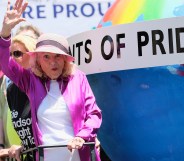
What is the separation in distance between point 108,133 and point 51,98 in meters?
0.76

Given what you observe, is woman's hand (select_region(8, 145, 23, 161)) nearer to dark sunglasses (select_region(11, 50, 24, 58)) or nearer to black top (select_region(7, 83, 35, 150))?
black top (select_region(7, 83, 35, 150))

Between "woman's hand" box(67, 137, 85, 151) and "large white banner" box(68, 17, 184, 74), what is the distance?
78cm

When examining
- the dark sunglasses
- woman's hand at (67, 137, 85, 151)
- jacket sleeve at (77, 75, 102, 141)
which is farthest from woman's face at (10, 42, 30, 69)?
woman's hand at (67, 137, 85, 151)

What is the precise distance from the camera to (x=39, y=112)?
123 inches

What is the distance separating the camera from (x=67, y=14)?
27.0 feet

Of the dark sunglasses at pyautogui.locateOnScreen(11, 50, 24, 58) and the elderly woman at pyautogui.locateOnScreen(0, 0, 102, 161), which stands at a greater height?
the dark sunglasses at pyautogui.locateOnScreen(11, 50, 24, 58)

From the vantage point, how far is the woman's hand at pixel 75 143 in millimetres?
2900

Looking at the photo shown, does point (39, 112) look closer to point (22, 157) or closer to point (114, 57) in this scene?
point (22, 157)

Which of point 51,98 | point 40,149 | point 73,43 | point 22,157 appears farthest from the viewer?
point 73,43

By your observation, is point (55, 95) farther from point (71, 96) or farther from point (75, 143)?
point (75, 143)

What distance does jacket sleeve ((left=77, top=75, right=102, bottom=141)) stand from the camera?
301 centimetres

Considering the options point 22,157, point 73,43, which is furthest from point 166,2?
point 22,157

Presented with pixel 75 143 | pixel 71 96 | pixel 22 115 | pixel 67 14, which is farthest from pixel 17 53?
pixel 67 14

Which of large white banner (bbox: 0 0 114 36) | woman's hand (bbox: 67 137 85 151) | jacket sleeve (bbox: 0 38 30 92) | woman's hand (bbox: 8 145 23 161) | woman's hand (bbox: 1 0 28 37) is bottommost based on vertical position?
woman's hand (bbox: 8 145 23 161)
